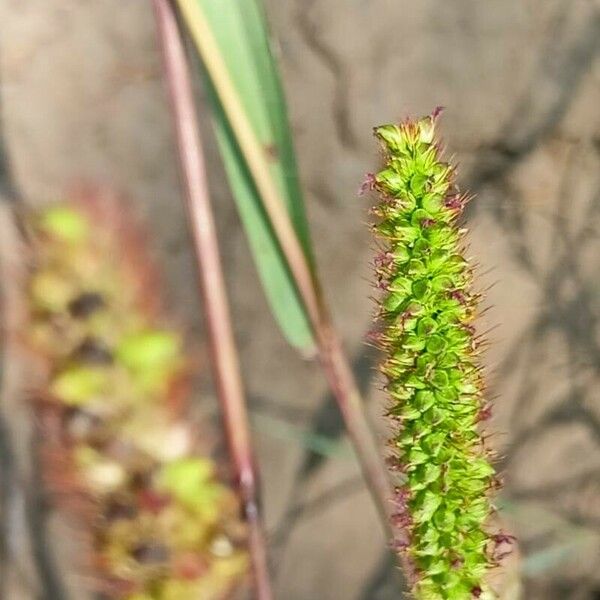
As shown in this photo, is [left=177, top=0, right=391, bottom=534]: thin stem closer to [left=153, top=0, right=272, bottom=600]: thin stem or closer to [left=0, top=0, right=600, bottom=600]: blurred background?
[left=153, top=0, right=272, bottom=600]: thin stem

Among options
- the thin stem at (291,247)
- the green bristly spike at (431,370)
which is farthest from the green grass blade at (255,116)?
the green bristly spike at (431,370)

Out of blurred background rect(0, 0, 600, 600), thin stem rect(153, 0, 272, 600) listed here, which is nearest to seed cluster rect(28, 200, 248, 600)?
thin stem rect(153, 0, 272, 600)

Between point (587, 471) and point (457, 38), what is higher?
point (457, 38)

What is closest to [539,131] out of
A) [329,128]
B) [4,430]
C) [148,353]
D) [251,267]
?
[329,128]

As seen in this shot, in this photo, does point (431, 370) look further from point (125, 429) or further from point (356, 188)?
point (356, 188)

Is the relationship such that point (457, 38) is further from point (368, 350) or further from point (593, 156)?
point (368, 350)

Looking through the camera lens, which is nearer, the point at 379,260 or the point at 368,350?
the point at 379,260

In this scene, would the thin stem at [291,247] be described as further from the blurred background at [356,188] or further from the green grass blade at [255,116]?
the blurred background at [356,188]
